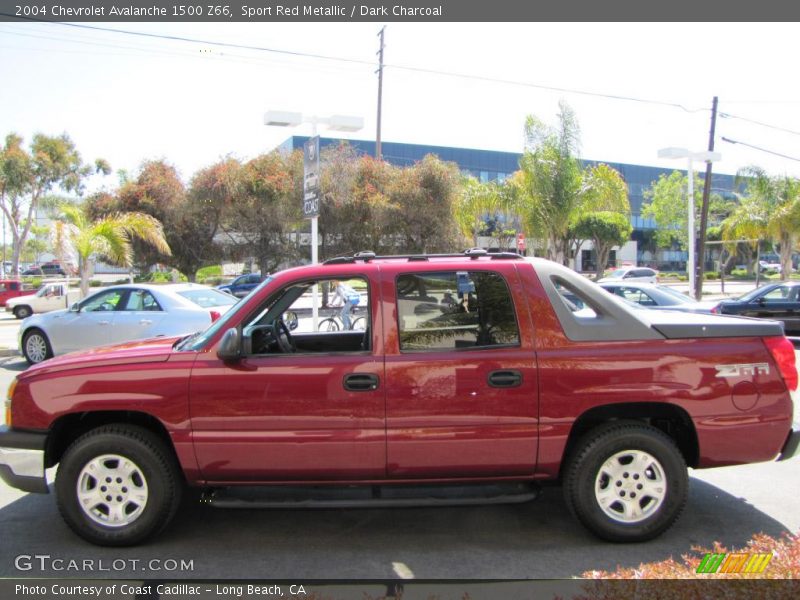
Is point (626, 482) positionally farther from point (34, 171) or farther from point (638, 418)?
point (34, 171)

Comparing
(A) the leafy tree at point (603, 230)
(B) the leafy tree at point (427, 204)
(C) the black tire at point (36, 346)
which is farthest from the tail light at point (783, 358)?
(A) the leafy tree at point (603, 230)

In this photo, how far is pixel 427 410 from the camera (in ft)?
12.7

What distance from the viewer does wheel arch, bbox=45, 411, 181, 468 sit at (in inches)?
162

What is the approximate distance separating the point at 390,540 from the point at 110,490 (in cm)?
183

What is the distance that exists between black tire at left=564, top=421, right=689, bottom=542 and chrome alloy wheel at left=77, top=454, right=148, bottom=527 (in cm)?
275

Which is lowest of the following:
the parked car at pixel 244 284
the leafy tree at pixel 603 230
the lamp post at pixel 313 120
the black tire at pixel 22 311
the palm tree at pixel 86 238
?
the black tire at pixel 22 311

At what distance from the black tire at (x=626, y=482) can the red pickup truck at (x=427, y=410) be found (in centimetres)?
1

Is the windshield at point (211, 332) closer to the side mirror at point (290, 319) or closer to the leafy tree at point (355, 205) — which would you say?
the side mirror at point (290, 319)

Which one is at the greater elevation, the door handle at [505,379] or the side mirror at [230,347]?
the side mirror at [230,347]

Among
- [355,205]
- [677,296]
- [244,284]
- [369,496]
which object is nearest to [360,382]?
[369,496]

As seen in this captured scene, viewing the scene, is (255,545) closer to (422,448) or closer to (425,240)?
(422,448)

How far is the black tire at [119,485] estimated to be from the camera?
396 cm

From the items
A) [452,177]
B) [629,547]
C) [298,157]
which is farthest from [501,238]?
[629,547]

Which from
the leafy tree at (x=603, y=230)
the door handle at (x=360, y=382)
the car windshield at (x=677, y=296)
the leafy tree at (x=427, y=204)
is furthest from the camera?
the leafy tree at (x=603, y=230)
